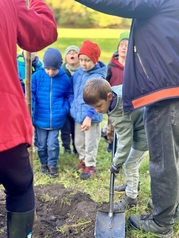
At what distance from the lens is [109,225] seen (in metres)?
3.20

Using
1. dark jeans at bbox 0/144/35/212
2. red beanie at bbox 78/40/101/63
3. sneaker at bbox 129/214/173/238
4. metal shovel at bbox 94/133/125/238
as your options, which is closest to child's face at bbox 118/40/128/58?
red beanie at bbox 78/40/101/63

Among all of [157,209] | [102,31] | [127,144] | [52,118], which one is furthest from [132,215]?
[102,31]

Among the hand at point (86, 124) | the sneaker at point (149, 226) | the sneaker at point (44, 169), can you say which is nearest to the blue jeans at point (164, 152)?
the sneaker at point (149, 226)

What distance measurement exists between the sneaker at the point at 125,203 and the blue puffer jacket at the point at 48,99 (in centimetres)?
133

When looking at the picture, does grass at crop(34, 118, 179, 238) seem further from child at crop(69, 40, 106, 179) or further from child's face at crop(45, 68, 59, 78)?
child's face at crop(45, 68, 59, 78)

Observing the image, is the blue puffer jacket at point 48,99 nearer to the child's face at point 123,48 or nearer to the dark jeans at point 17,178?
the child's face at point 123,48

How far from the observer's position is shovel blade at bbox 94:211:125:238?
311 cm

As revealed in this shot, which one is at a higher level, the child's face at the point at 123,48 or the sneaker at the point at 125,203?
the child's face at the point at 123,48

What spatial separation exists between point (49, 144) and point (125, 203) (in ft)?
4.36

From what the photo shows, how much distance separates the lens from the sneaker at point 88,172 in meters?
4.57

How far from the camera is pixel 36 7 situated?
7.68 ft

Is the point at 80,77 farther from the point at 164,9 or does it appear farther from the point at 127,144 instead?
the point at 164,9

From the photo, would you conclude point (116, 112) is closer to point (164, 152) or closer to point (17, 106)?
point (164, 152)

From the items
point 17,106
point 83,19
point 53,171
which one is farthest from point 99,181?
point 83,19
